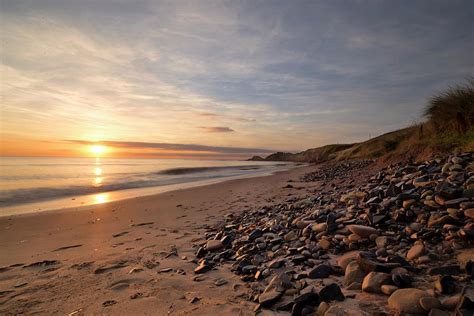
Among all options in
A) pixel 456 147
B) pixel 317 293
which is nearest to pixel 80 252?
pixel 317 293

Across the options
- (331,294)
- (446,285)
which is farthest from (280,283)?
(446,285)

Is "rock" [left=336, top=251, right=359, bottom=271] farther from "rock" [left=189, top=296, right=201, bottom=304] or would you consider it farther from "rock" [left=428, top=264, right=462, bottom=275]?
"rock" [left=189, top=296, right=201, bottom=304]

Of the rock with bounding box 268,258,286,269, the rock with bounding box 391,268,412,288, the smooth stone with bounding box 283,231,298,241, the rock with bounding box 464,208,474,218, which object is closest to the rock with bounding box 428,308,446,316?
the rock with bounding box 391,268,412,288

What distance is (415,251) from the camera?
Result: 9.89 ft

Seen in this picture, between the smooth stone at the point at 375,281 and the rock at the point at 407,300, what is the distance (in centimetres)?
20

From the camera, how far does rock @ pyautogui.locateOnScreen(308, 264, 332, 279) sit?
9.78ft

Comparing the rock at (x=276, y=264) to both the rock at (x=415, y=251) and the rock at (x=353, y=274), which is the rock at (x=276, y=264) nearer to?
the rock at (x=353, y=274)

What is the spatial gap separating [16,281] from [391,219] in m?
5.46

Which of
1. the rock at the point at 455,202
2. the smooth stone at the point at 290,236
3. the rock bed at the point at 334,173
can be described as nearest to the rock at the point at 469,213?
the rock at the point at 455,202

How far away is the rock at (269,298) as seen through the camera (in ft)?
8.45

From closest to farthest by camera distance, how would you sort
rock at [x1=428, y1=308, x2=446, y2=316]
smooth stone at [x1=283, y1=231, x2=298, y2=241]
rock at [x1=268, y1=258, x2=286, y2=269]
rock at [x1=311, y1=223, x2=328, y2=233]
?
rock at [x1=428, y1=308, x2=446, y2=316], rock at [x1=268, y1=258, x2=286, y2=269], rock at [x1=311, y1=223, x2=328, y2=233], smooth stone at [x1=283, y1=231, x2=298, y2=241]

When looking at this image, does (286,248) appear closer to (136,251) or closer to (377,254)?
Result: (377,254)

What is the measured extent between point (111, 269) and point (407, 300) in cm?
371

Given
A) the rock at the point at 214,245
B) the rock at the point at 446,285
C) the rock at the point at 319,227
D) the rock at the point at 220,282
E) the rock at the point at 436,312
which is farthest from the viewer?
the rock at the point at 214,245
